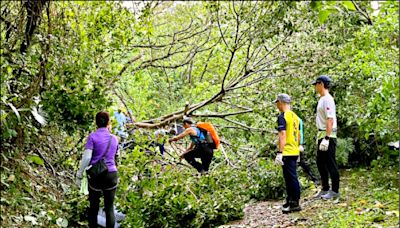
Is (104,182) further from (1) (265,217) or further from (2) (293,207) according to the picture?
(2) (293,207)

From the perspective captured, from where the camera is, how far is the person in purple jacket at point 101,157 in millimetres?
6504

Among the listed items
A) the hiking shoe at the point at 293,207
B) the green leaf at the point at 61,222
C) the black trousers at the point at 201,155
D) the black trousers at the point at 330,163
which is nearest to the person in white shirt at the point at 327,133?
the black trousers at the point at 330,163

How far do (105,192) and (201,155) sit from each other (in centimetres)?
366

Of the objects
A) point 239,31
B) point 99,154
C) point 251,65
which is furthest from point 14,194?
point 251,65

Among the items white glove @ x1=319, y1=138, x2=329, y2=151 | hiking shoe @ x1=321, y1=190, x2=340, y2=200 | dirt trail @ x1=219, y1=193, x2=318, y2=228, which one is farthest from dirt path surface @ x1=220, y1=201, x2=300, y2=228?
white glove @ x1=319, y1=138, x2=329, y2=151

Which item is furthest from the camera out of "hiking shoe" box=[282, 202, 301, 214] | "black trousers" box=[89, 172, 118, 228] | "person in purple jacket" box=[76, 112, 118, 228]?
"hiking shoe" box=[282, 202, 301, 214]

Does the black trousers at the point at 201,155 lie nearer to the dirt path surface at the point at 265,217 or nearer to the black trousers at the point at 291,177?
the dirt path surface at the point at 265,217

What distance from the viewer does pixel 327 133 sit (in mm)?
6996

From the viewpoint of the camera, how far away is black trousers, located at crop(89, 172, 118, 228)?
6617mm

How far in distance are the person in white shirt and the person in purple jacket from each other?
9.36ft

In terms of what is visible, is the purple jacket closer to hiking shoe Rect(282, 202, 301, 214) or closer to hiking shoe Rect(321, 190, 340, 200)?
hiking shoe Rect(282, 202, 301, 214)

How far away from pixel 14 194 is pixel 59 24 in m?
2.57

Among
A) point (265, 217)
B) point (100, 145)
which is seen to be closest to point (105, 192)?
point (100, 145)

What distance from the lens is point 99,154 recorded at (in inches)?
258
